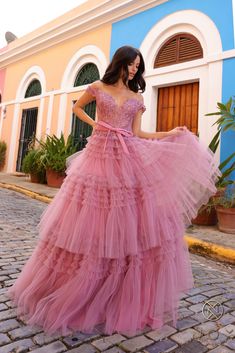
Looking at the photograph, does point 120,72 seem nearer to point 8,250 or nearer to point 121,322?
point 121,322

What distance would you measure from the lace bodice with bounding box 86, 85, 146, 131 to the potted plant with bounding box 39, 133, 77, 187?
6.28 metres

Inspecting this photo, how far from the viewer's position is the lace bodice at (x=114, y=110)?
7.55 feet

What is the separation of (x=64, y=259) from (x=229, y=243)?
9.65 feet

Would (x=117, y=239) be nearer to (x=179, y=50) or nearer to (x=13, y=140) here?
(x=179, y=50)

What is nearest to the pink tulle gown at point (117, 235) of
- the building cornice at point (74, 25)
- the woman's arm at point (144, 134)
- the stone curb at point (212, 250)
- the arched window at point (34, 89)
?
the woman's arm at point (144, 134)

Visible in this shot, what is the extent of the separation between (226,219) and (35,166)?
241 inches

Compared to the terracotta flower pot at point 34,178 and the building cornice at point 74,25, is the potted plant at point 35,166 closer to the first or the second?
the terracotta flower pot at point 34,178

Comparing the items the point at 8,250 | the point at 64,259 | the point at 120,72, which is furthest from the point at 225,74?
the point at 64,259

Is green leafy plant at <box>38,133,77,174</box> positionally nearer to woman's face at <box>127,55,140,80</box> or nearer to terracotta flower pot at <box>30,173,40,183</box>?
terracotta flower pot at <box>30,173,40,183</box>

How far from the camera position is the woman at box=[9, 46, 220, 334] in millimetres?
1979

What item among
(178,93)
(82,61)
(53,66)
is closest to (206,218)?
(178,93)

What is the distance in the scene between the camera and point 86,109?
31.1ft

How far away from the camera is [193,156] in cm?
227

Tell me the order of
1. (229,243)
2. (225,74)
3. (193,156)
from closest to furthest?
(193,156), (229,243), (225,74)
